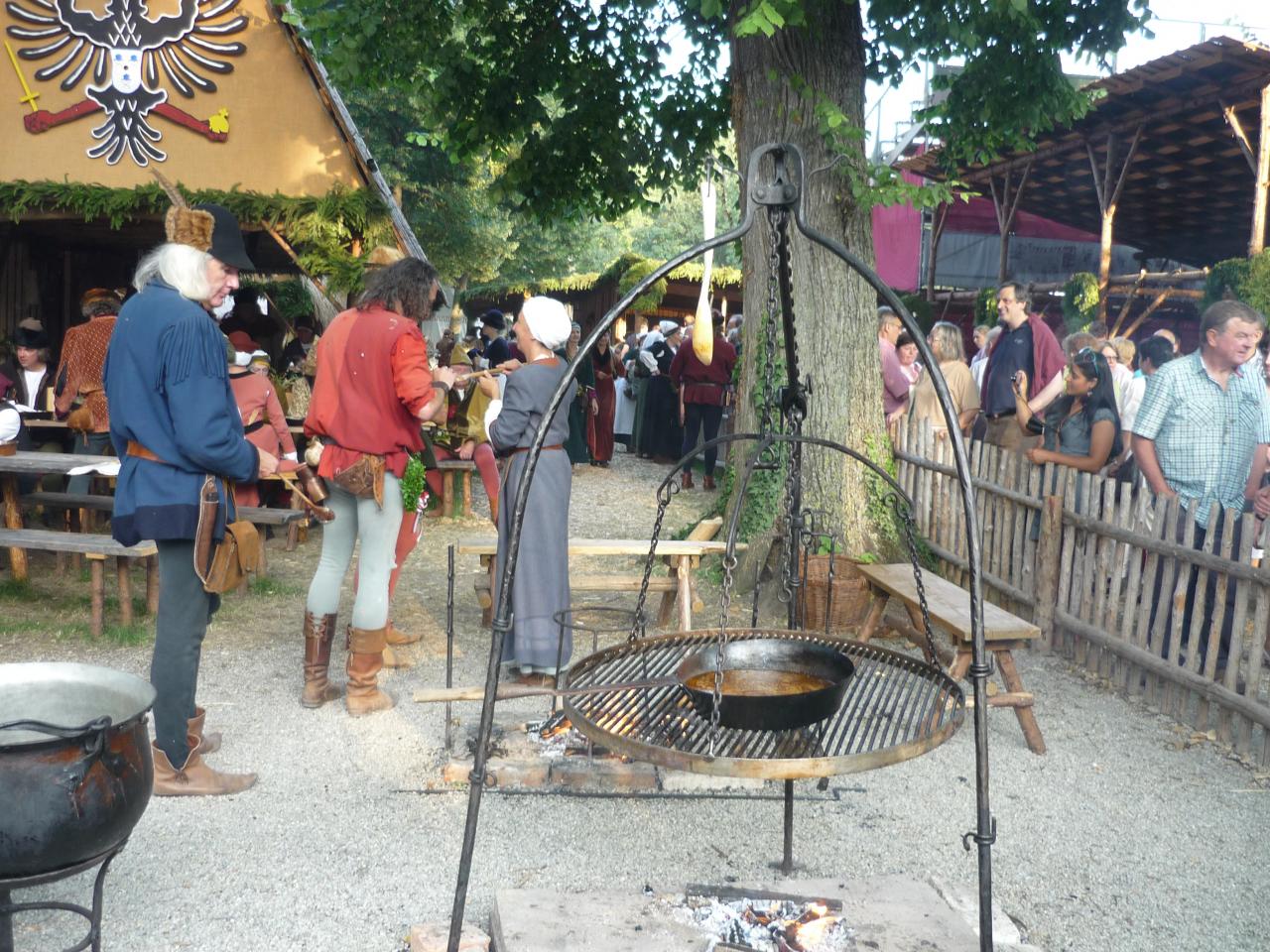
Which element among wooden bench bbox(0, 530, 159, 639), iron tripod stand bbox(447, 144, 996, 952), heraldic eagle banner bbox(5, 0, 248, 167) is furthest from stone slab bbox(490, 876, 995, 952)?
heraldic eagle banner bbox(5, 0, 248, 167)

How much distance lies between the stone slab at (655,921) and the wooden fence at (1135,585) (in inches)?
97.6

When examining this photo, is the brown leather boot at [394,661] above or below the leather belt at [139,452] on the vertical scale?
below

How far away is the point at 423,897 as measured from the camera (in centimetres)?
349

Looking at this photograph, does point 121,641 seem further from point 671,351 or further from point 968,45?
point 671,351

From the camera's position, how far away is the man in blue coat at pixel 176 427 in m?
3.77

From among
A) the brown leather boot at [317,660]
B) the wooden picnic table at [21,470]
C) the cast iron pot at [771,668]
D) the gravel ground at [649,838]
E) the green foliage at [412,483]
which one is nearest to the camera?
the cast iron pot at [771,668]

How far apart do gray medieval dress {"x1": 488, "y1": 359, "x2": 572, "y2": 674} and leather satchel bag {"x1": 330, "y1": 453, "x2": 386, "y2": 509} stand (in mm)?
590

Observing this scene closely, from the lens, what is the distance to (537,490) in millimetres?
5281

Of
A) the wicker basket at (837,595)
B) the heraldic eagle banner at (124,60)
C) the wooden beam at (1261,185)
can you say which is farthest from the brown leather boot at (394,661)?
the wooden beam at (1261,185)

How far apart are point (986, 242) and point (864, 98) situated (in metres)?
20.4

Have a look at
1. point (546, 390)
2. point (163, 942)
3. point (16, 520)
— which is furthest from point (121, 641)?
point (163, 942)

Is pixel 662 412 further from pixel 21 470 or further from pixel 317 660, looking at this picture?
pixel 317 660

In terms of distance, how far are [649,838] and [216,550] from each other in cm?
181

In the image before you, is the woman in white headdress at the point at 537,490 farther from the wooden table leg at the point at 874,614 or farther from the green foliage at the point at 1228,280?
the green foliage at the point at 1228,280
